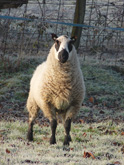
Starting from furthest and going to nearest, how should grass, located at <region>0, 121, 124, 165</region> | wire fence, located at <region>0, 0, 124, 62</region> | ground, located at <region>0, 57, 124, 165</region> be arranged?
wire fence, located at <region>0, 0, 124, 62</region>, ground, located at <region>0, 57, 124, 165</region>, grass, located at <region>0, 121, 124, 165</region>

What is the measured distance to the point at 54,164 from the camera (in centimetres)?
356

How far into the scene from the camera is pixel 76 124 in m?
6.69

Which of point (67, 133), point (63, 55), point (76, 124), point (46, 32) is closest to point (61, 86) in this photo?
point (63, 55)

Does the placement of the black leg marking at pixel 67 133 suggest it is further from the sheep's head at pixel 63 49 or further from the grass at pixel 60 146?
the sheep's head at pixel 63 49

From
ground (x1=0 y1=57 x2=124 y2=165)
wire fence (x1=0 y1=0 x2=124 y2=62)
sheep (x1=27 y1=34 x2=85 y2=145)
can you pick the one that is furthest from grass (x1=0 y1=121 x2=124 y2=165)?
wire fence (x1=0 y1=0 x2=124 y2=62)

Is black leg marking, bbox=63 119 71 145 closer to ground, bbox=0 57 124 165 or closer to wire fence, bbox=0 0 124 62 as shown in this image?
ground, bbox=0 57 124 165

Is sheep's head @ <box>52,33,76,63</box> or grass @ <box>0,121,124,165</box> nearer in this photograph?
grass @ <box>0,121,124,165</box>

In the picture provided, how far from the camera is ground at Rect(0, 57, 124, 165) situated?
4.04m

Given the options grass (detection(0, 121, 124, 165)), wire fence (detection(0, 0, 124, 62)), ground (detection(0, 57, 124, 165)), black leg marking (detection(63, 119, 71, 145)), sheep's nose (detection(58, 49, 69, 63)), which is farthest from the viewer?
wire fence (detection(0, 0, 124, 62))

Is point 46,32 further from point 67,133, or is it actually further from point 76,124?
point 67,133

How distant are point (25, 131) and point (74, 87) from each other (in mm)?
1540

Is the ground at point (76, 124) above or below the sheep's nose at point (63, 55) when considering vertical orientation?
Result: below

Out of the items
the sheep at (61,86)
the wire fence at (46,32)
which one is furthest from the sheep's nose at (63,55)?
the wire fence at (46,32)

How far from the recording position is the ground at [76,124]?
4035mm
